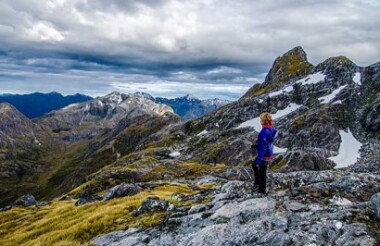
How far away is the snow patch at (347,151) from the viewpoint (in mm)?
170913

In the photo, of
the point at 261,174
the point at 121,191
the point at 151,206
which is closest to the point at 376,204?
the point at 261,174

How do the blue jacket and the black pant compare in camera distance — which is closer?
the blue jacket

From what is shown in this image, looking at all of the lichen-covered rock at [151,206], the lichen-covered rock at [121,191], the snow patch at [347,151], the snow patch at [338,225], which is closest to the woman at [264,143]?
the snow patch at [338,225]

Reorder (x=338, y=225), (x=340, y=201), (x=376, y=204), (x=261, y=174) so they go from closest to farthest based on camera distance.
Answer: (x=338, y=225) → (x=376, y=204) → (x=340, y=201) → (x=261, y=174)

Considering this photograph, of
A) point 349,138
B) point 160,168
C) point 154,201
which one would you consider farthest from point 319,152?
point 154,201

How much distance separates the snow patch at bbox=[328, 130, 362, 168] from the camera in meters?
171

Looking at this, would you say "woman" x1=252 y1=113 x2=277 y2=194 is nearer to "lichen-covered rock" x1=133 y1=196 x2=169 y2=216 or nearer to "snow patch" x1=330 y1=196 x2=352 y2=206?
"snow patch" x1=330 y1=196 x2=352 y2=206

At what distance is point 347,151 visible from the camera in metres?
181

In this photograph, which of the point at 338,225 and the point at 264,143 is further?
the point at 264,143

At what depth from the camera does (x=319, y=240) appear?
1794 cm

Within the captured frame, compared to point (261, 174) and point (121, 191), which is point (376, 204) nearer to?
point (261, 174)

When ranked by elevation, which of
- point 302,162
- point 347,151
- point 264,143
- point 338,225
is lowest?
point 302,162

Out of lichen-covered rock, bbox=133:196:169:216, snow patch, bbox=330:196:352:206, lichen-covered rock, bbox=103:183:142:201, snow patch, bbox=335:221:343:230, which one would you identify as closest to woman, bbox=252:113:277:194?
snow patch, bbox=330:196:352:206

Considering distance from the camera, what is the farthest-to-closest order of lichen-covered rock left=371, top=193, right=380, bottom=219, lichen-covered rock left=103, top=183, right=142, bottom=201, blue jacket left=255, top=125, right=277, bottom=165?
lichen-covered rock left=103, top=183, right=142, bottom=201, blue jacket left=255, top=125, right=277, bottom=165, lichen-covered rock left=371, top=193, right=380, bottom=219
